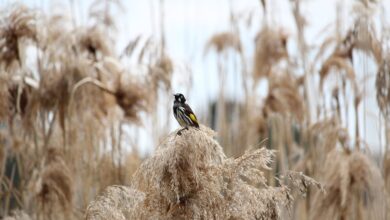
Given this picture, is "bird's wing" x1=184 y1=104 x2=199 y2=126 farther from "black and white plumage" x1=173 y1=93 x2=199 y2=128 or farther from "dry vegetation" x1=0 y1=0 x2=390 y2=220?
"dry vegetation" x1=0 y1=0 x2=390 y2=220

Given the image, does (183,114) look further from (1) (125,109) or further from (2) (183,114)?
(1) (125,109)

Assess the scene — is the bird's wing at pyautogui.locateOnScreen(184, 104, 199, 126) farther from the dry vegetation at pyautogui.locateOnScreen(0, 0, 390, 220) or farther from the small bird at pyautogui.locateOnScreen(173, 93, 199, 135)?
the dry vegetation at pyautogui.locateOnScreen(0, 0, 390, 220)

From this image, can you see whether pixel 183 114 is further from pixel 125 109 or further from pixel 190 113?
pixel 125 109

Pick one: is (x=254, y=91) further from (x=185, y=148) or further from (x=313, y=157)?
(x=185, y=148)

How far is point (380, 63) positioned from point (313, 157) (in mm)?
1266

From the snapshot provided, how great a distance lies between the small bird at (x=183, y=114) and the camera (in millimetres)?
3967

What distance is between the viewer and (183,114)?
4137 millimetres

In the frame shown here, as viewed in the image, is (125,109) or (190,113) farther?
(125,109)

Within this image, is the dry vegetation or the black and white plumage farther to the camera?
the dry vegetation

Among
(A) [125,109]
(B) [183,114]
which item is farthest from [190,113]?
(A) [125,109]

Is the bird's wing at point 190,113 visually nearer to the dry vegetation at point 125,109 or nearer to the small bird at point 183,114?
the small bird at point 183,114

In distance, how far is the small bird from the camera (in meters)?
3.97

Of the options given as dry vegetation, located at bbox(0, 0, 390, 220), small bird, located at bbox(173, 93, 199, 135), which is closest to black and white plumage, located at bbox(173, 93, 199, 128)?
small bird, located at bbox(173, 93, 199, 135)

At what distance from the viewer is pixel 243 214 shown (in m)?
3.59
